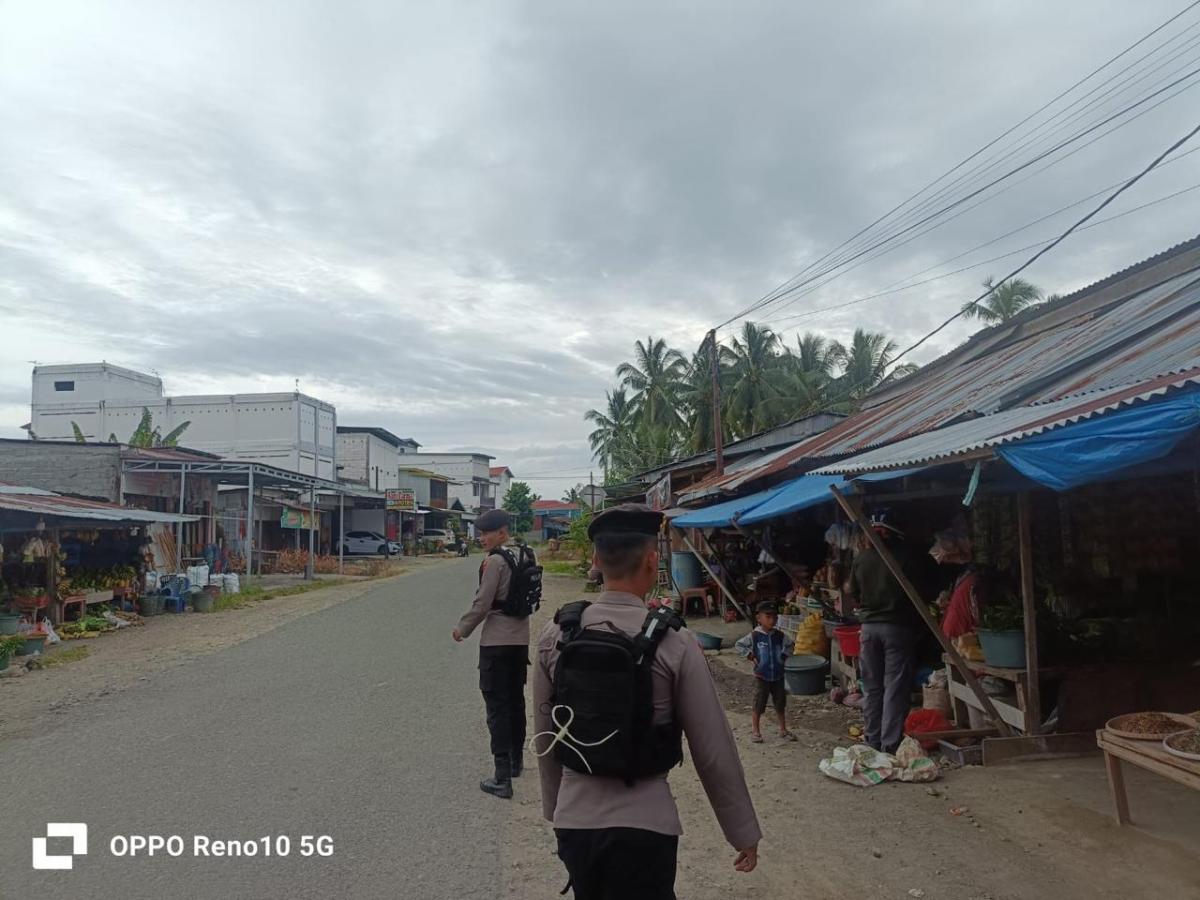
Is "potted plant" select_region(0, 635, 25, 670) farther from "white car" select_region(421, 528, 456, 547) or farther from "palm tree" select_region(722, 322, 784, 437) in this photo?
"white car" select_region(421, 528, 456, 547)

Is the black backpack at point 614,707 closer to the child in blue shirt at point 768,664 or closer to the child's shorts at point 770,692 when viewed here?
the child in blue shirt at point 768,664

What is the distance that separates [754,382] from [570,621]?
39502 mm

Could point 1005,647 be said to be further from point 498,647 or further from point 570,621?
point 570,621

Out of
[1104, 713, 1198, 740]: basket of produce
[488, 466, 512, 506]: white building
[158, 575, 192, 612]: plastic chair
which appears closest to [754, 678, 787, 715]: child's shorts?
[1104, 713, 1198, 740]: basket of produce

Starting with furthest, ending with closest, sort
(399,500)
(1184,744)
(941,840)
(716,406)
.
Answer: (399,500) → (716,406) → (941,840) → (1184,744)

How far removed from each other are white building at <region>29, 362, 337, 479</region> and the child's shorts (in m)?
37.2

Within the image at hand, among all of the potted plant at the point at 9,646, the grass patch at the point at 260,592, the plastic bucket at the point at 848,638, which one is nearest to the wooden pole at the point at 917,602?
the plastic bucket at the point at 848,638

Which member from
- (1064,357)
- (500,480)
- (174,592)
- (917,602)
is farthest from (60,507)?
(500,480)

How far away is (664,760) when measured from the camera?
245 centimetres

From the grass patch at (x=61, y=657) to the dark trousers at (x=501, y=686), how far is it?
8985 mm

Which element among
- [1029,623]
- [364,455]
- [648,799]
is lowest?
[648,799]

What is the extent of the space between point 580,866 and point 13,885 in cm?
335

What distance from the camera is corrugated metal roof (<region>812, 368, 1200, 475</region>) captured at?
14.5ft

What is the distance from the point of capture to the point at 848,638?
8258 millimetres
